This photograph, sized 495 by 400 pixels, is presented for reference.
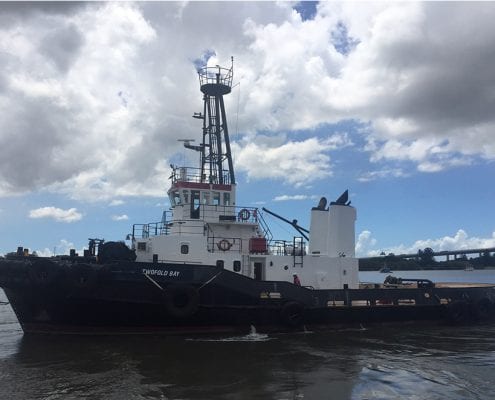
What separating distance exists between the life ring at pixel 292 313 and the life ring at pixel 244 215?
3175mm

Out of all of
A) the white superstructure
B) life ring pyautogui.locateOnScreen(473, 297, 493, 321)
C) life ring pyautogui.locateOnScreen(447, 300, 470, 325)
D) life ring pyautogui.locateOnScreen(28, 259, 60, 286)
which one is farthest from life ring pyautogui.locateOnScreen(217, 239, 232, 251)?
life ring pyautogui.locateOnScreen(473, 297, 493, 321)

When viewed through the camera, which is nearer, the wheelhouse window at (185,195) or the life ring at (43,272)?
the life ring at (43,272)

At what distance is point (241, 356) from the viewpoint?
1087 centimetres

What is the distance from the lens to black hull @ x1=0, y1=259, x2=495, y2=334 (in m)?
12.5

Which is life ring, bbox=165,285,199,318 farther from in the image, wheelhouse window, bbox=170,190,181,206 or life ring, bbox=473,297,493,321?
life ring, bbox=473,297,493,321

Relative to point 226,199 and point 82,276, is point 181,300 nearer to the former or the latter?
point 82,276

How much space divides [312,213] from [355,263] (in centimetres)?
227

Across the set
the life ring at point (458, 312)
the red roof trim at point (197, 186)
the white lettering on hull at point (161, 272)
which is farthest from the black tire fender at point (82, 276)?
the life ring at point (458, 312)

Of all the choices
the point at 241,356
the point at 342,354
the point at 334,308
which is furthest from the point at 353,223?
the point at 241,356

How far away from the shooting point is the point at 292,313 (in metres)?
13.8

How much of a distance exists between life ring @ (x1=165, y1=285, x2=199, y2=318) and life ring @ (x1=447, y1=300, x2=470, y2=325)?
29.3ft

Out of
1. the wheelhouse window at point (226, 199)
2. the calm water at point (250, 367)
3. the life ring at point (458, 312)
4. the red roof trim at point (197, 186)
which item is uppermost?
the red roof trim at point (197, 186)

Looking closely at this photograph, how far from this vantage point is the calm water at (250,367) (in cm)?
829

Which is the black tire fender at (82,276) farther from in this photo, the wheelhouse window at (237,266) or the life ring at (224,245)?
the wheelhouse window at (237,266)
